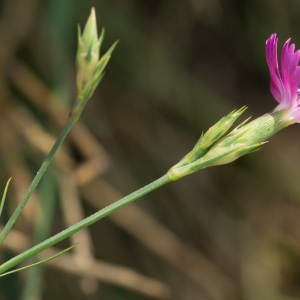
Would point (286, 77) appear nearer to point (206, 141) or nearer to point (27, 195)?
point (206, 141)

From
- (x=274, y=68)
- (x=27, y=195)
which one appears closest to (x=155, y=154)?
(x=274, y=68)

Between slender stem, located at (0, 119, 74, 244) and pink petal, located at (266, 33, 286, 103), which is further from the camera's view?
pink petal, located at (266, 33, 286, 103)

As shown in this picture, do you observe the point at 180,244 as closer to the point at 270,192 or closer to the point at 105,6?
the point at 270,192

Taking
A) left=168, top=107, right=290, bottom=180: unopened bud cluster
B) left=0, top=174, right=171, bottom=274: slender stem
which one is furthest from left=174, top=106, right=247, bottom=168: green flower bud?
left=0, top=174, right=171, bottom=274: slender stem

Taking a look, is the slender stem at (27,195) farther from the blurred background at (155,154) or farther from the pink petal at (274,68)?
the blurred background at (155,154)

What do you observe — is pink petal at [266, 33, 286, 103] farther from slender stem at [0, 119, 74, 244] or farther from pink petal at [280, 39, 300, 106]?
slender stem at [0, 119, 74, 244]

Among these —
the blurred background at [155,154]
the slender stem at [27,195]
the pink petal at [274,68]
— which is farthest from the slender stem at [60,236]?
the blurred background at [155,154]
